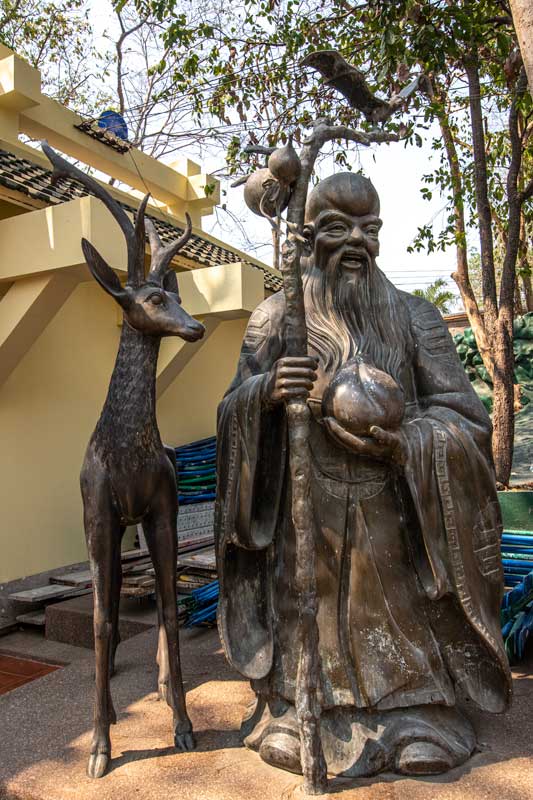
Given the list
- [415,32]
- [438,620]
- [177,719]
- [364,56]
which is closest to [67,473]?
[177,719]

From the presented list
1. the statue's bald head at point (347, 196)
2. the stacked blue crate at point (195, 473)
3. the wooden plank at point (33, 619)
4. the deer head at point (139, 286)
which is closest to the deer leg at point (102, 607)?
the deer head at point (139, 286)

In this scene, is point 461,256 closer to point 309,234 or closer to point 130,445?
point 309,234

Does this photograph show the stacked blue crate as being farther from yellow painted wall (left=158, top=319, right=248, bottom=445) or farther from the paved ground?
the paved ground

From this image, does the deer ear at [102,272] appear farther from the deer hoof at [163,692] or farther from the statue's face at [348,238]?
the deer hoof at [163,692]

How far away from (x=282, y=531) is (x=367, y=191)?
57.6 inches

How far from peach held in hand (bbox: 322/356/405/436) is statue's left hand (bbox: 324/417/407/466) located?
2 cm

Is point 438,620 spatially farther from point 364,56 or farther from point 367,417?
point 364,56

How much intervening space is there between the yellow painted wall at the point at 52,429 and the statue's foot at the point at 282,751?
3.72 metres

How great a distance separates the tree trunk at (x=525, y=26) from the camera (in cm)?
362

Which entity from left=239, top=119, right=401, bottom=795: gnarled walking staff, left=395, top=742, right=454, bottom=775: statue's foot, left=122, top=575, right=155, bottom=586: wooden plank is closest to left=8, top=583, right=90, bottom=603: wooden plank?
left=122, top=575, right=155, bottom=586: wooden plank

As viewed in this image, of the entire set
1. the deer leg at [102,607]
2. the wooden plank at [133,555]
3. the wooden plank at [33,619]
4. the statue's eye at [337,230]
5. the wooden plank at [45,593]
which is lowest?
the wooden plank at [33,619]

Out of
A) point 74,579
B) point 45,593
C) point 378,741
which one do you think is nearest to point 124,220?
point 378,741

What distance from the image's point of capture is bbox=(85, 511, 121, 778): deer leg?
8.40 feet

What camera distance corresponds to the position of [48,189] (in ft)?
19.0
